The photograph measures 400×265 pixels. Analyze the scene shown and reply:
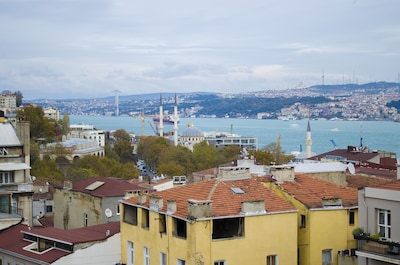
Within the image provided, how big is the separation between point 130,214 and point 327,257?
4.74 metres

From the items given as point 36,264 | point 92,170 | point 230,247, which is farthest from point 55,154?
point 230,247

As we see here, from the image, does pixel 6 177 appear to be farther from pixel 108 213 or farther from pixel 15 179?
pixel 108 213

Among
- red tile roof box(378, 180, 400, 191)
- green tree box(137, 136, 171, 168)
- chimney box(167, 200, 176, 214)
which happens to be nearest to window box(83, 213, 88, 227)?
chimney box(167, 200, 176, 214)

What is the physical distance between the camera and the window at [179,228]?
55.7 ft

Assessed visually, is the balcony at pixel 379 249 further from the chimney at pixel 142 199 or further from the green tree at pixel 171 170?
the green tree at pixel 171 170

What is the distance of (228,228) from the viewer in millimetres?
17094

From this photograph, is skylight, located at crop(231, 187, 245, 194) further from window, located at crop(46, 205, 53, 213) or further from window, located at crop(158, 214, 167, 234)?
window, located at crop(46, 205, 53, 213)

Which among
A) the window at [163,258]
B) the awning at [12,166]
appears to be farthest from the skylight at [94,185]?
the window at [163,258]

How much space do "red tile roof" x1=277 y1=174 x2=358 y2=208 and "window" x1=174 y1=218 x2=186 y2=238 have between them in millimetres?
3001

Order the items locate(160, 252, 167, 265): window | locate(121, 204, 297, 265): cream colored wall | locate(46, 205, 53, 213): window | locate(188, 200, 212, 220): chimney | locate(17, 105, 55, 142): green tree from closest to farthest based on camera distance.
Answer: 1. locate(188, 200, 212, 220): chimney
2. locate(121, 204, 297, 265): cream colored wall
3. locate(160, 252, 167, 265): window
4. locate(46, 205, 53, 213): window
5. locate(17, 105, 55, 142): green tree

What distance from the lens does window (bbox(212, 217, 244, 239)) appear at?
55.6 ft

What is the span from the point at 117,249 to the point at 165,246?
390 centimetres

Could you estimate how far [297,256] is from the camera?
1827 cm

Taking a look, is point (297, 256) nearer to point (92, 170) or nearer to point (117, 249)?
point (117, 249)
